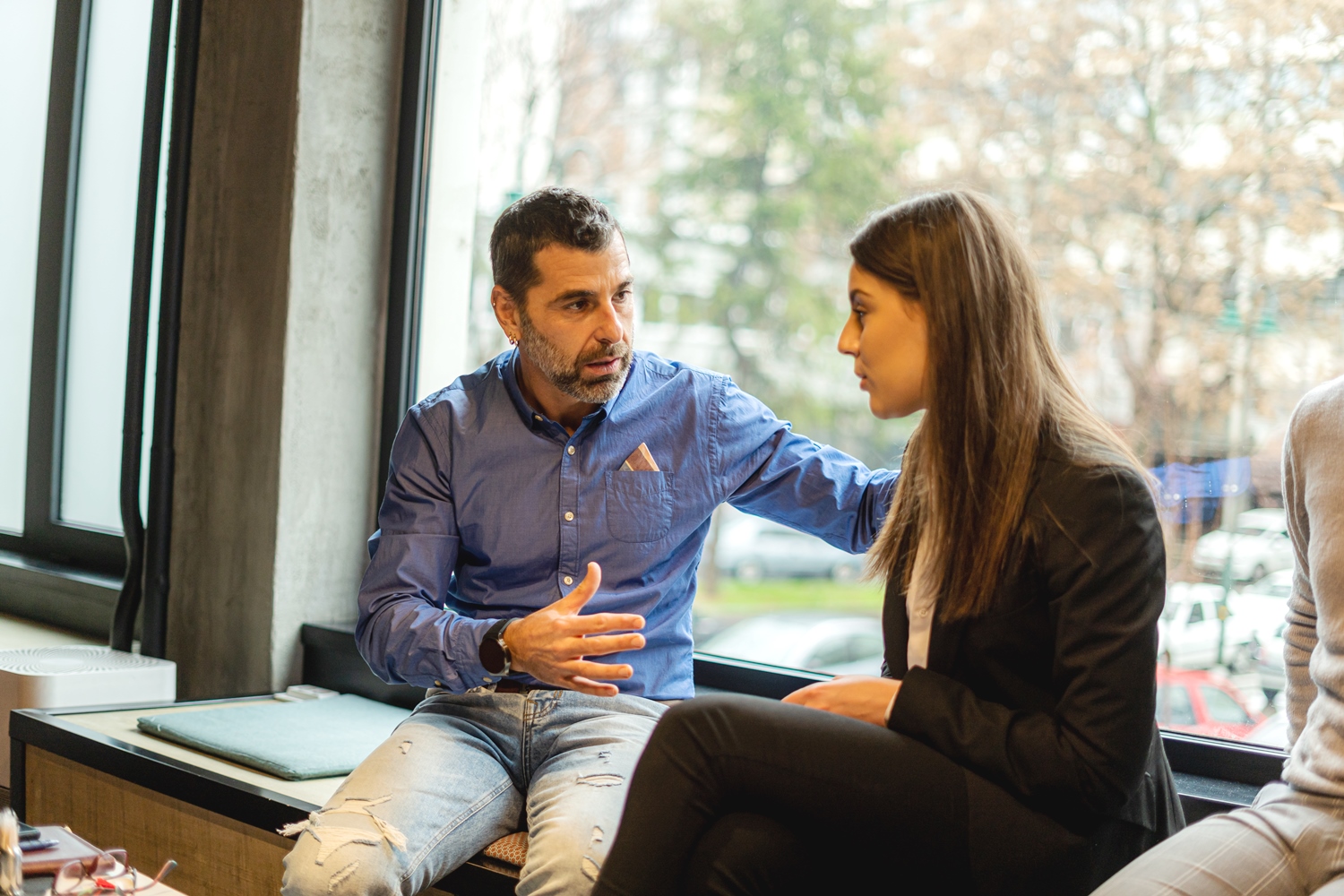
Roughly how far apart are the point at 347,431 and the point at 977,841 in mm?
1984

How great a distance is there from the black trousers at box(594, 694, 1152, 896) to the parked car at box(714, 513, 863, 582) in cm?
403

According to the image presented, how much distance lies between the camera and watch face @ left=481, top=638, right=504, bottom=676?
1674 millimetres

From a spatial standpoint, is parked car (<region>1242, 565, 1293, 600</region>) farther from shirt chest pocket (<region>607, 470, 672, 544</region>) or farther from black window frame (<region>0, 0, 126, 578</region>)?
black window frame (<region>0, 0, 126, 578</region>)

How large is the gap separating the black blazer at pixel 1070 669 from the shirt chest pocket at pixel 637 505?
2.22 ft

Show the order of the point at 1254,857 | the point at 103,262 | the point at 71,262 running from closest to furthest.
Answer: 1. the point at 1254,857
2. the point at 103,262
3. the point at 71,262

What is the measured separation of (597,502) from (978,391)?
30.3 inches

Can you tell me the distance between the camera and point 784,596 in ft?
17.8

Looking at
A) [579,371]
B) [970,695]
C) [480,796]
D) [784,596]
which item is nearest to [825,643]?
[784,596]

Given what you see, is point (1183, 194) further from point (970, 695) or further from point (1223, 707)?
point (970, 695)

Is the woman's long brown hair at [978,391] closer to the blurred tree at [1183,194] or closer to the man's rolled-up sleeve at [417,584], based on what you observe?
the man's rolled-up sleeve at [417,584]

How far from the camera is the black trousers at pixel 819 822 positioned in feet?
4.06

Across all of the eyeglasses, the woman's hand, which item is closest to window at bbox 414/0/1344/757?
the woman's hand

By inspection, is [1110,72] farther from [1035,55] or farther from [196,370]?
[196,370]

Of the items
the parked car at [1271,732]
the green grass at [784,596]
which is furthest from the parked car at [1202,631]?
the green grass at [784,596]
